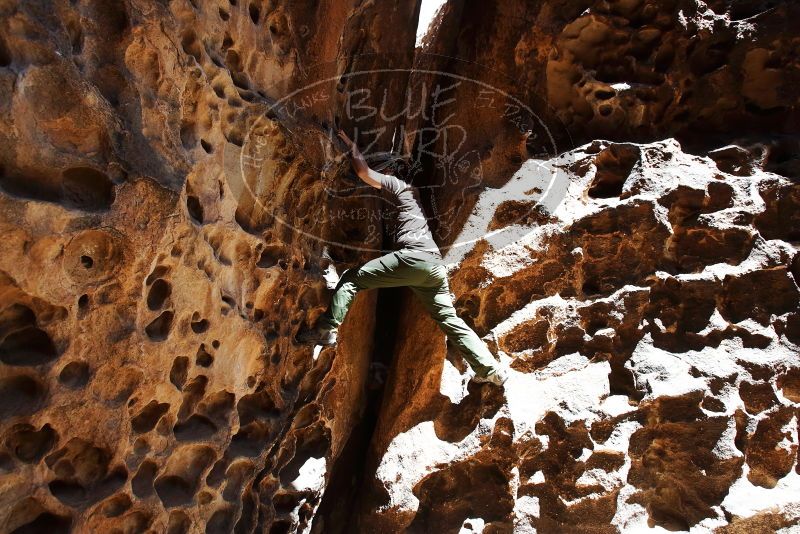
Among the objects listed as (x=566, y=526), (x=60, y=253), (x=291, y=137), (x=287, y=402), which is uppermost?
(x=291, y=137)

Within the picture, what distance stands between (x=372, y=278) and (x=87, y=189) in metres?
1.24

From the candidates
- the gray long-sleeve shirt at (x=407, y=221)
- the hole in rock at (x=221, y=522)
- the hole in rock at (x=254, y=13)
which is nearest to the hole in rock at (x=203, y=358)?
the hole in rock at (x=221, y=522)

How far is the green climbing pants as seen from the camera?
9.15 feet

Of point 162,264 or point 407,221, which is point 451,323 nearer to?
point 407,221

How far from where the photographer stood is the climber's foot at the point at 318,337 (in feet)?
9.19

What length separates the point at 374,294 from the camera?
3.41m

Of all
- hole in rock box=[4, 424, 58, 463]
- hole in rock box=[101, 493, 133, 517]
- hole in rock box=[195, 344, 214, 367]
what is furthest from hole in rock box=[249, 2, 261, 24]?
hole in rock box=[101, 493, 133, 517]

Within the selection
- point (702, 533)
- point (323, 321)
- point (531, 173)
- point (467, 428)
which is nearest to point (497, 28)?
point (531, 173)

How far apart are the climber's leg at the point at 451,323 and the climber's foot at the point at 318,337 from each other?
448mm

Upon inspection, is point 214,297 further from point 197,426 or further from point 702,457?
point 702,457

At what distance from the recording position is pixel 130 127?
6.73 ft

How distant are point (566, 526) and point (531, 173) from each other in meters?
1.64

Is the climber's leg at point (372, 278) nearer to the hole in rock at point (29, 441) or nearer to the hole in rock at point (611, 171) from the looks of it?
the hole in rock at point (611, 171)

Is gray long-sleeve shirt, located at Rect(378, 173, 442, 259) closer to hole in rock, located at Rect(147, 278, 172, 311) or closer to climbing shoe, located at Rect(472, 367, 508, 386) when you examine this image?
climbing shoe, located at Rect(472, 367, 508, 386)
